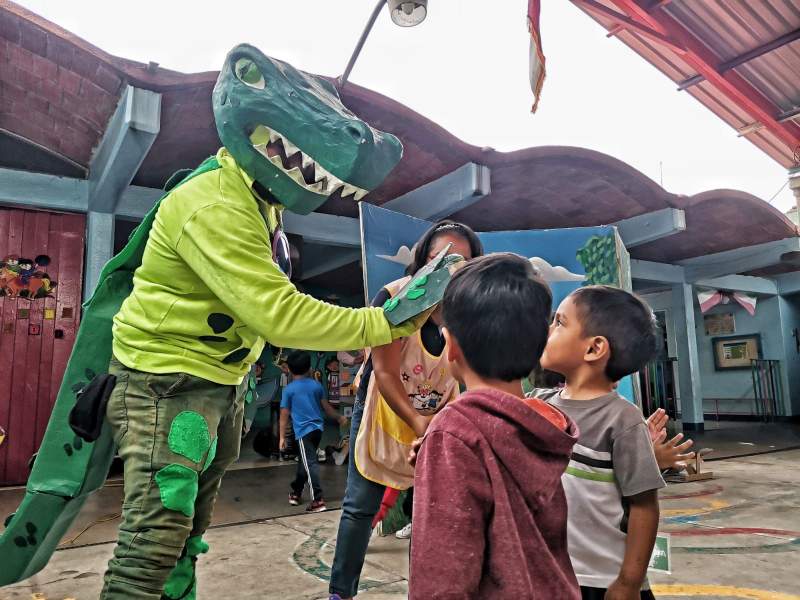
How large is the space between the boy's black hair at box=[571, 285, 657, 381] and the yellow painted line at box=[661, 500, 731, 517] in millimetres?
2777

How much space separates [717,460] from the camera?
20.9 ft

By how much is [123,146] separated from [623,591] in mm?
4372

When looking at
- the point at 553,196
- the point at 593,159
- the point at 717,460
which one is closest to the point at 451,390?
the point at 593,159

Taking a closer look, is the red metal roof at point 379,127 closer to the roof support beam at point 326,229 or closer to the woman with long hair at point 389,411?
the roof support beam at point 326,229

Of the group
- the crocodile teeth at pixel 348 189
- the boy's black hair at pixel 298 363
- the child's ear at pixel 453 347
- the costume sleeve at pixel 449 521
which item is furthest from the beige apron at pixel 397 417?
the boy's black hair at pixel 298 363

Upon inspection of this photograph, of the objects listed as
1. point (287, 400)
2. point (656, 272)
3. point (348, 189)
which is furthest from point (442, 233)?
point (656, 272)

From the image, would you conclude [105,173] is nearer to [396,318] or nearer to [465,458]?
[396,318]

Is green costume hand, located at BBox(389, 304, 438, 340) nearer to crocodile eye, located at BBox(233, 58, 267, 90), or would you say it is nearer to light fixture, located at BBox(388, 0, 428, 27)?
crocodile eye, located at BBox(233, 58, 267, 90)

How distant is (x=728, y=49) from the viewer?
6.91 meters

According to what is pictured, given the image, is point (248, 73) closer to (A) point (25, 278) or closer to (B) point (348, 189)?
(B) point (348, 189)

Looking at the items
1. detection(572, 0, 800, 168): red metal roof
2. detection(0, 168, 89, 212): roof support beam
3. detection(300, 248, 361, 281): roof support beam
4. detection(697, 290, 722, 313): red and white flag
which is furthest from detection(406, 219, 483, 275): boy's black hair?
detection(697, 290, 722, 313): red and white flag

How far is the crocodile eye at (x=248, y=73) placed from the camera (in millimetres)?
1549

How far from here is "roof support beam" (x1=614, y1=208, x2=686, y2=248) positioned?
22.7 feet

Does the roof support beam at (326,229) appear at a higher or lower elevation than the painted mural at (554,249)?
higher
